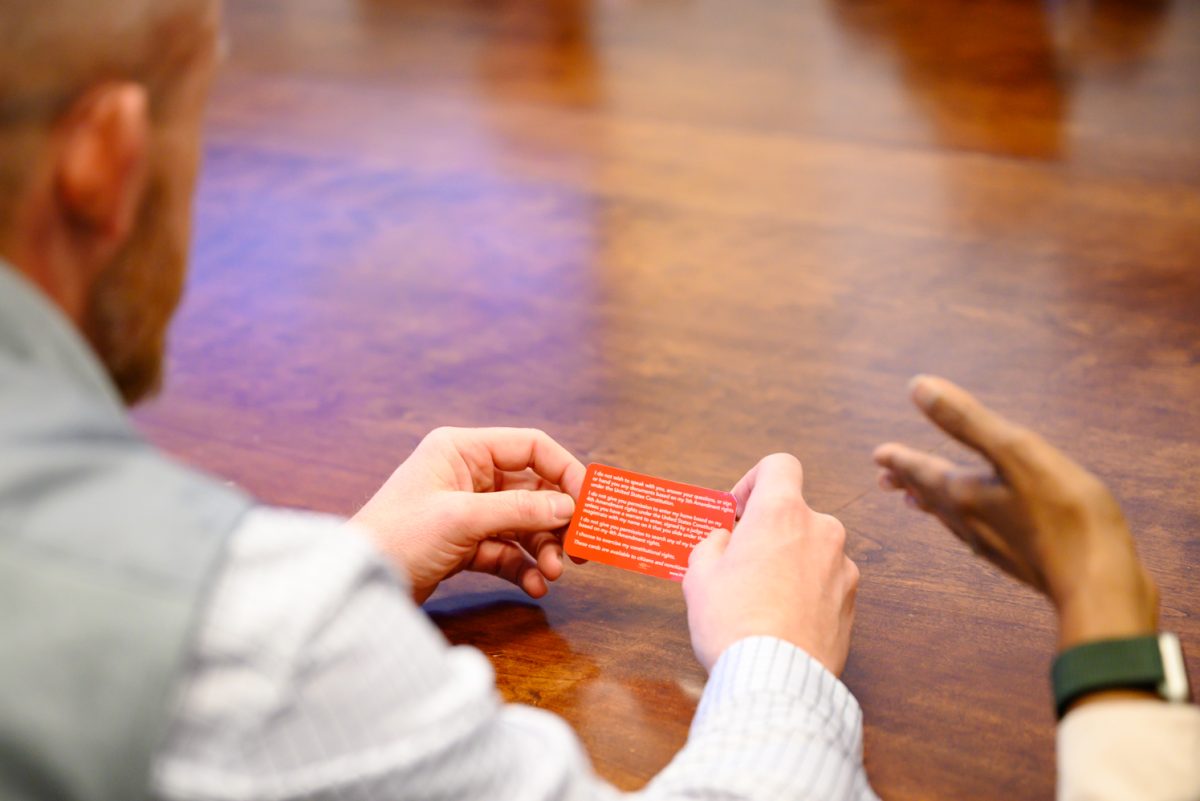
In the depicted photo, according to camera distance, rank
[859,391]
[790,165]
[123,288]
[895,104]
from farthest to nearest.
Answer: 1. [895,104]
2. [790,165]
3. [859,391]
4. [123,288]

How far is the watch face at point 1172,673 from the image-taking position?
0.71 m

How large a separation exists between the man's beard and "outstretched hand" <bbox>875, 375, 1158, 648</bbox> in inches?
17.2

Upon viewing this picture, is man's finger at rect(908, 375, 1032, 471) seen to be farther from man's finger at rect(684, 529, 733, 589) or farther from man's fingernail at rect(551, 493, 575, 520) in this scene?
man's fingernail at rect(551, 493, 575, 520)

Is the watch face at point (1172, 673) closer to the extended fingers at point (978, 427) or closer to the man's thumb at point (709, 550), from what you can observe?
the extended fingers at point (978, 427)

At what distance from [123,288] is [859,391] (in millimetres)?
832

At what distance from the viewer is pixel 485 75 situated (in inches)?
99.1

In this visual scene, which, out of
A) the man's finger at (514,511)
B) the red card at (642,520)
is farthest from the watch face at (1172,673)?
the man's finger at (514,511)

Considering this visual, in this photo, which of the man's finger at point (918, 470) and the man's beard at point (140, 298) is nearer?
the man's beard at point (140, 298)

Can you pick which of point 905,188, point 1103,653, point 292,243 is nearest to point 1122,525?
point 1103,653

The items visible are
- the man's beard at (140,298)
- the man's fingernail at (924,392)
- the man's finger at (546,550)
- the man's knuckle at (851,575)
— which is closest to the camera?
the man's beard at (140,298)

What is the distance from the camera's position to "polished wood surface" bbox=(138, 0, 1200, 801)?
3.31 feet

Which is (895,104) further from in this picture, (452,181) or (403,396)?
(403,396)

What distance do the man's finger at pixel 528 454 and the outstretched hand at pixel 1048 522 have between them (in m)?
0.37

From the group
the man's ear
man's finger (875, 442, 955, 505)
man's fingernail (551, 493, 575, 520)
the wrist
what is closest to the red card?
man's fingernail (551, 493, 575, 520)
